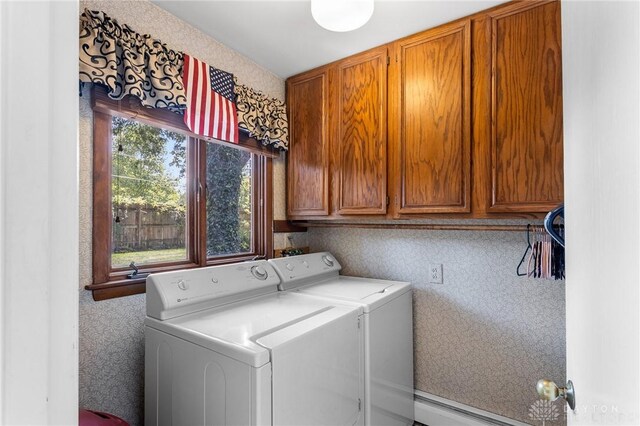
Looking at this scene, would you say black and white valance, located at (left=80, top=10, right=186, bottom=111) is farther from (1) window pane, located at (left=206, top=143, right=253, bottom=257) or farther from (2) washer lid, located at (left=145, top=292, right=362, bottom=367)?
(2) washer lid, located at (left=145, top=292, right=362, bottom=367)

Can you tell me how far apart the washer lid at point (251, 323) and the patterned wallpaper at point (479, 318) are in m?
0.80

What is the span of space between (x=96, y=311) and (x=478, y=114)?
212 centimetres

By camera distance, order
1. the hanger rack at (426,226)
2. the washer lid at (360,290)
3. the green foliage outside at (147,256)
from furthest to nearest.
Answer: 1. the hanger rack at (426,226)
2. the washer lid at (360,290)
3. the green foliage outside at (147,256)

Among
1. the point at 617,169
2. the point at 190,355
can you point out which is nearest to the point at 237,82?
the point at 190,355

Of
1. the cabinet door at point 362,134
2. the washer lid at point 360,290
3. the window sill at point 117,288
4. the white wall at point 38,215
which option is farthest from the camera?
the cabinet door at point 362,134

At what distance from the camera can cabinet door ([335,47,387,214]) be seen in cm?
203

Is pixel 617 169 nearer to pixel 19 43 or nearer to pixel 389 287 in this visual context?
pixel 19 43

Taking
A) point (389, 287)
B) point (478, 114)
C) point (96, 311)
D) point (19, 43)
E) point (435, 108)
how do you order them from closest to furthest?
point (19, 43)
point (96, 311)
point (478, 114)
point (435, 108)
point (389, 287)

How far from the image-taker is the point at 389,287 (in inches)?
80.7

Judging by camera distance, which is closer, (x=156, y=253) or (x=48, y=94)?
(x=48, y=94)

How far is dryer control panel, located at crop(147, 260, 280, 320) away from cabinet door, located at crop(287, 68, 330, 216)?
2.22 feet

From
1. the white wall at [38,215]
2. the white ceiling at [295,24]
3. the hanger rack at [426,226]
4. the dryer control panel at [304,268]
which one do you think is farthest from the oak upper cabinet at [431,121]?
the white wall at [38,215]

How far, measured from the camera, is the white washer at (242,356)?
3.60ft

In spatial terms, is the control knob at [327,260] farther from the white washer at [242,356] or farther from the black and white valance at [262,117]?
the black and white valance at [262,117]
